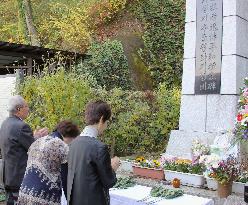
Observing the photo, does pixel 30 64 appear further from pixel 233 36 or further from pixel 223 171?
pixel 223 171

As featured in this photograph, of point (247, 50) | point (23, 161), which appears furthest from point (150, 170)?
point (247, 50)

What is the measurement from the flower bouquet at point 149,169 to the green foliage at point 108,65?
7239 millimetres

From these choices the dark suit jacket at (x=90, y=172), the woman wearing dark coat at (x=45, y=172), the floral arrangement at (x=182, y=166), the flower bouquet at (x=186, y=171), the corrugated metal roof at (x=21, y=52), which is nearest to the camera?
the dark suit jacket at (x=90, y=172)

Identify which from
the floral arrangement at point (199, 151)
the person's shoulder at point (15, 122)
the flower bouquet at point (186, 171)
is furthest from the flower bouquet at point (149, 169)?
the person's shoulder at point (15, 122)

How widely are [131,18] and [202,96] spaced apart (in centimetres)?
1021

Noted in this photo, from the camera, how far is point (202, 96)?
6594 millimetres

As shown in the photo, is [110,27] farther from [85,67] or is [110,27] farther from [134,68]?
[85,67]

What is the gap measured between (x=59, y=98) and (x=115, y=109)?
4.28ft

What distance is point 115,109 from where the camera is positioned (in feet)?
28.4

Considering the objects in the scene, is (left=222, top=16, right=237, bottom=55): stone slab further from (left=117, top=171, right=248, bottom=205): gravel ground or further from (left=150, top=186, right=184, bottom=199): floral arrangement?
(left=150, top=186, right=184, bottom=199): floral arrangement

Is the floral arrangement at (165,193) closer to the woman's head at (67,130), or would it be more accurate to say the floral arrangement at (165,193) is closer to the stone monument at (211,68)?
the woman's head at (67,130)

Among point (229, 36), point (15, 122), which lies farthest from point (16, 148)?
point (229, 36)

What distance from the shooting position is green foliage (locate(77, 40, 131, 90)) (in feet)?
42.5

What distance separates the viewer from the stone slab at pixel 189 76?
6736 mm
